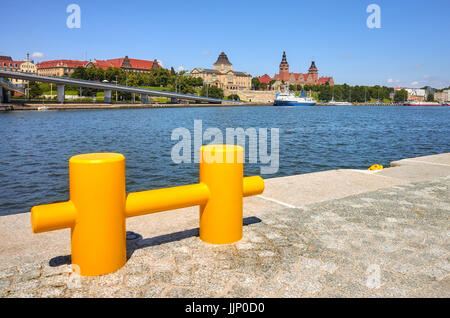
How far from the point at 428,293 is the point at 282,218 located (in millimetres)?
1981

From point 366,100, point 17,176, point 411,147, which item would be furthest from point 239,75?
point 17,176

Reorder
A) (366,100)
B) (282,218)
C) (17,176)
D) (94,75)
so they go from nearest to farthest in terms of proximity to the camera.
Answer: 1. (282,218)
2. (17,176)
3. (94,75)
4. (366,100)

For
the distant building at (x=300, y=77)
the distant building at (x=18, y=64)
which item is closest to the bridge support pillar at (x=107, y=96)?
the distant building at (x=18, y=64)

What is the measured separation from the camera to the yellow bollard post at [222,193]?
3.67m

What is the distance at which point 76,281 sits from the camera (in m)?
2.93

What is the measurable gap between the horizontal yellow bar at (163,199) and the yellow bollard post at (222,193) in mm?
109

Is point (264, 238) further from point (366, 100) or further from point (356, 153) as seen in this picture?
point (366, 100)

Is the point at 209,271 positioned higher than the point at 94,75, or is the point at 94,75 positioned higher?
the point at 94,75

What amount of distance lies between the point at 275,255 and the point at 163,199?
1.17 m

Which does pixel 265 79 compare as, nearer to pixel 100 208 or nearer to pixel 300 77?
pixel 300 77

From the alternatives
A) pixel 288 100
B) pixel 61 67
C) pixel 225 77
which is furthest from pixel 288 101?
pixel 61 67

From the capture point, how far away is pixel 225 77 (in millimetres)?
157875

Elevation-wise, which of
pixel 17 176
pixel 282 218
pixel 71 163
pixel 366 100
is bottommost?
pixel 17 176

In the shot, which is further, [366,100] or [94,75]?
[366,100]
